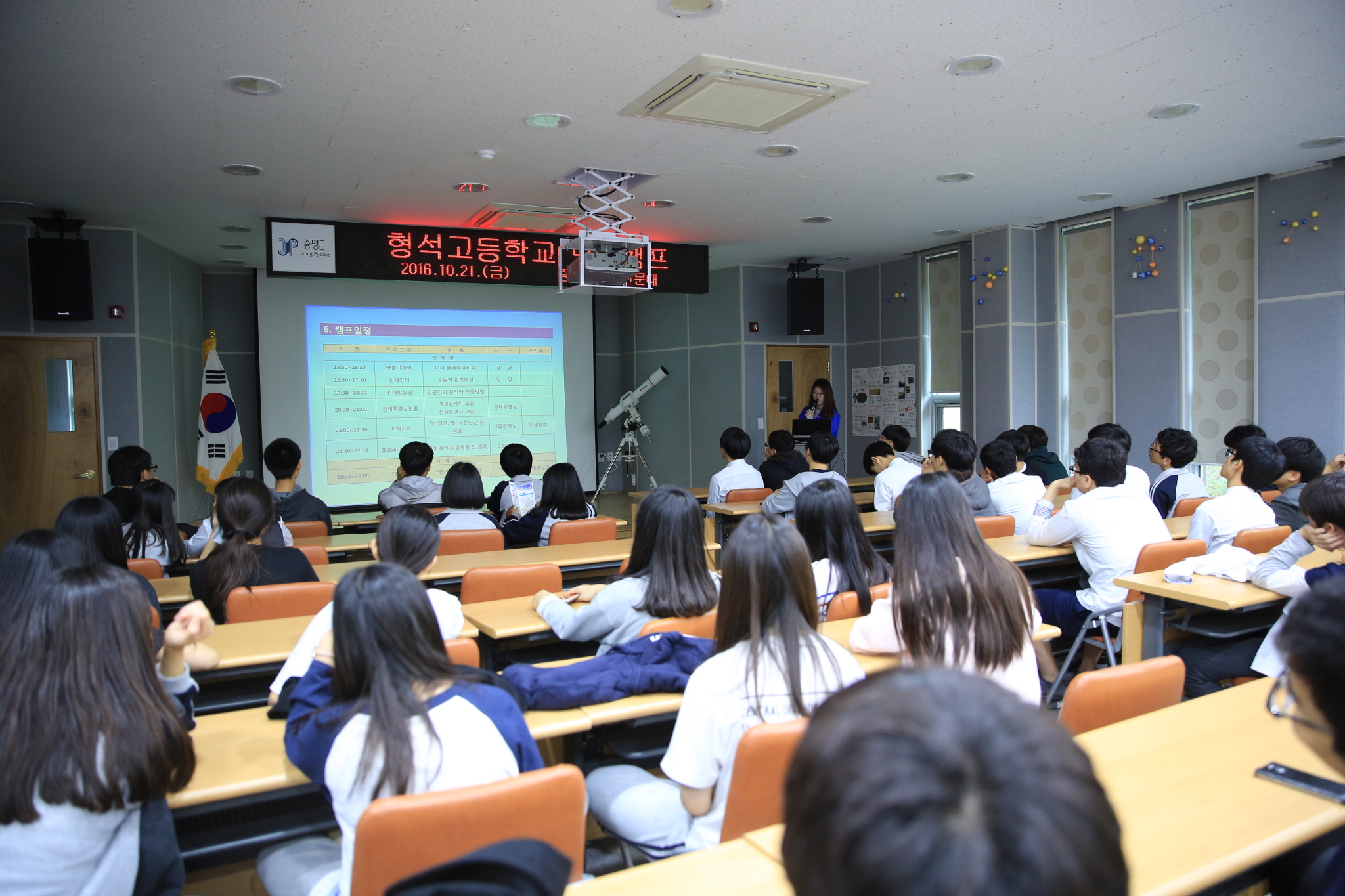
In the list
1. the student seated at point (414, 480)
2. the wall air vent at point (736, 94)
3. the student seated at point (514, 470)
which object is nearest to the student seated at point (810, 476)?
the student seated at point (514, 470)

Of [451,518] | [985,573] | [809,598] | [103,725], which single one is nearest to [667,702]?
[809,598]

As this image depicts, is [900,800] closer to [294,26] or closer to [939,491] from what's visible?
[939,491]

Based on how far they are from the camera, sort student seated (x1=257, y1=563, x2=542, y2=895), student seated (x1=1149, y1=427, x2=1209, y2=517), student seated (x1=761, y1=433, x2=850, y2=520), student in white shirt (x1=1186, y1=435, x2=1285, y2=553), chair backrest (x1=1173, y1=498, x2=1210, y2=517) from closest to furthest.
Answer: student seated (x1=257, y1=563, x2=542, y2=895)
student in white shirt (x1=1186, y1=435, x2=1285, y2=553)
chair backrest (x1=1173, y1=498, x2=1210, y2=517)
student seated (x1=1149, y1=427, x2=1209, y2=517)
student seated (x1=761, y1=433, x2=850, y2=520)

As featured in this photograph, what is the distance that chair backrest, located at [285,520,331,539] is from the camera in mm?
4801

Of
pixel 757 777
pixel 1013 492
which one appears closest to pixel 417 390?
pixel 1013 492

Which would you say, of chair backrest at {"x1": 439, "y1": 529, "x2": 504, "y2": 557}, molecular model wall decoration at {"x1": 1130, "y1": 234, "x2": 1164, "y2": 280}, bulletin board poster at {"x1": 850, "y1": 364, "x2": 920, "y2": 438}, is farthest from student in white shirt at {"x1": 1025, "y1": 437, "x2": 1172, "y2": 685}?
bulletin board poster at {"x1": 850, "y1": 364, "x2": 920, "y2": 438}

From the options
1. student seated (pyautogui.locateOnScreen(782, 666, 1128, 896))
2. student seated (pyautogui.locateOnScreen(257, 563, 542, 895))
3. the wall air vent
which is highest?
the wall air vent

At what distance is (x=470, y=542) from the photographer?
4414 millimetres

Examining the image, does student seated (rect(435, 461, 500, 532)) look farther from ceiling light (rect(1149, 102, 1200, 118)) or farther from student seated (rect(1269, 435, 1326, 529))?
ceiling light (rect(1149, 102, 1200, 118))

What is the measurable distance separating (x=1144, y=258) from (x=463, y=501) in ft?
18.8

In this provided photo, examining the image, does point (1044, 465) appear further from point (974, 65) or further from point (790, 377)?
point (790, 377)

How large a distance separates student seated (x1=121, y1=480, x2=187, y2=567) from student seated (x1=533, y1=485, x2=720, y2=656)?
2.33m

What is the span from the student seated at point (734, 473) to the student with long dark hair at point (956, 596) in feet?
13.6

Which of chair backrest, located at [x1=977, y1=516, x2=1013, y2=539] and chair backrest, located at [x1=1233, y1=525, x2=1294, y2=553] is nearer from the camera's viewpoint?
chair backrest, located at [x1=1233, y1=525, x2=1294, y2=553]
